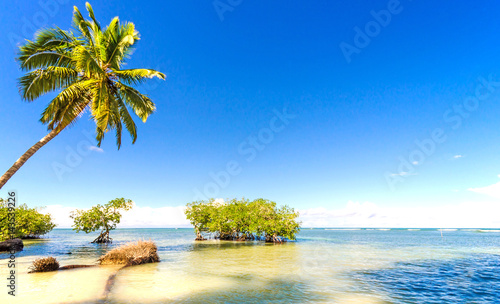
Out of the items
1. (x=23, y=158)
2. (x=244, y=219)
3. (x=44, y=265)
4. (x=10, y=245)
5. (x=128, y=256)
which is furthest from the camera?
(x=244, y=219)

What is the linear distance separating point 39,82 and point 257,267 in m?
17.6

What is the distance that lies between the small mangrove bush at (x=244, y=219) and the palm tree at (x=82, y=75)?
34774 millimetres

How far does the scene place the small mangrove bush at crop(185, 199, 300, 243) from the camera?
44781 millimetres

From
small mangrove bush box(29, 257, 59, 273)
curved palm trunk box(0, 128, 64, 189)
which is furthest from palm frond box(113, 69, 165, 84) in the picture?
small mangrove bush box(29, 257, 59, 273)

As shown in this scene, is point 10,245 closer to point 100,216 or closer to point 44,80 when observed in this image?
point 100,216

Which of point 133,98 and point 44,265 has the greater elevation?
point 133,98

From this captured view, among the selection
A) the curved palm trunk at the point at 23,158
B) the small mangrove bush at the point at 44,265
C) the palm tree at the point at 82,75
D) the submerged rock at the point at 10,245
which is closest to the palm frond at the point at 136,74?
the palm tree at the point at 82,75

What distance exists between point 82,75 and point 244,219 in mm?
39452

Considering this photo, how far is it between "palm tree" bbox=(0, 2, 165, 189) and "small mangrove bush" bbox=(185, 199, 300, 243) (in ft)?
114

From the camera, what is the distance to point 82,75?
13.7m

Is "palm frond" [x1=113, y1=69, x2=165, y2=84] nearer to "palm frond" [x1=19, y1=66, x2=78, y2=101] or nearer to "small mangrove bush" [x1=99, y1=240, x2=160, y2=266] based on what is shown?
"palm frond" [x1=19, y1=66, x2=78, y2=101]

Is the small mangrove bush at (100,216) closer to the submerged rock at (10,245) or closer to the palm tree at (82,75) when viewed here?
the submerged rock at (10,245)

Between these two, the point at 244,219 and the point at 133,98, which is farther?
the point at 244,219

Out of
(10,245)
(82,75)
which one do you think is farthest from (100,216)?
(82,75)
